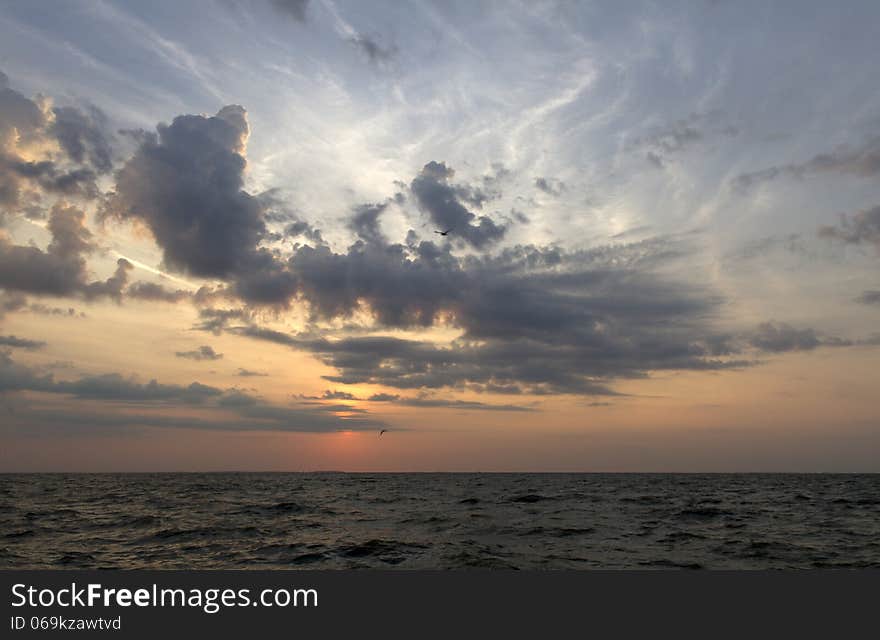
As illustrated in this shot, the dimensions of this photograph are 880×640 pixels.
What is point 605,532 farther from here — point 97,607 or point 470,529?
point 97,607

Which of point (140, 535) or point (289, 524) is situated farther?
point (289, 524)

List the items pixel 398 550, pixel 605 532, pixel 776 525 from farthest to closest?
pixel 776 525, pixel 605 532, pixel 398 550

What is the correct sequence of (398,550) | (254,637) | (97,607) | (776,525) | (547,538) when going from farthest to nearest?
(776,525), (547,538), (398,550), (97,607), (254,637)

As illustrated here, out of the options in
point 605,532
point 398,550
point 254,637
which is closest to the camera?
point 254,637

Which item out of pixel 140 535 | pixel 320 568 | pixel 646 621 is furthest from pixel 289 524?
pixel 646 621

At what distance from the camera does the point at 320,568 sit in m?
25.0

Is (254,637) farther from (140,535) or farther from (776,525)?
(776,525)

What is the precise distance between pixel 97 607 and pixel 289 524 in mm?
27746

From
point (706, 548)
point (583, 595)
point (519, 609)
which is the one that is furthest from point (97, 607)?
point (706, 548)

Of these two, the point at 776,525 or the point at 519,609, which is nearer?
the point at 519,609

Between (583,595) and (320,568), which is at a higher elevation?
(583,595)

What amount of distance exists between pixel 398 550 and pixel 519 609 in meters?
15.9

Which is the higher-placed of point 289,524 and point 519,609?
point 519,609

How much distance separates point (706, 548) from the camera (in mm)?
29141
